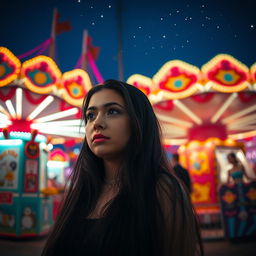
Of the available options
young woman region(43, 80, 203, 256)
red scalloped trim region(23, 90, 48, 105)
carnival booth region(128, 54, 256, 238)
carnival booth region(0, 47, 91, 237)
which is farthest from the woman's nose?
red scalloped trim region(23, 90, 48, 105)

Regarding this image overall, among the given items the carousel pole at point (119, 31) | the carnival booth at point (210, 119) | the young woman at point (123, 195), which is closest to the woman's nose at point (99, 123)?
the young woman at point (123, 195)

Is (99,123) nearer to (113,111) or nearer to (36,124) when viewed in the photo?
(113,111)

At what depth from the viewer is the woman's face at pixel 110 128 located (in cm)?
86

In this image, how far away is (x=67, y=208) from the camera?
94 centimetres

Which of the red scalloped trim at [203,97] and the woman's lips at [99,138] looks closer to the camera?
the woman's lips at [99,138]

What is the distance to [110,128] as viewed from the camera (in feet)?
2.83

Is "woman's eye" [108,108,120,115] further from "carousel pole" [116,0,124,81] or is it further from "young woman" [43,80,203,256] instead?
"carousel pole" [116,0,124,81]

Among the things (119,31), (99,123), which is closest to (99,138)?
(99,123)

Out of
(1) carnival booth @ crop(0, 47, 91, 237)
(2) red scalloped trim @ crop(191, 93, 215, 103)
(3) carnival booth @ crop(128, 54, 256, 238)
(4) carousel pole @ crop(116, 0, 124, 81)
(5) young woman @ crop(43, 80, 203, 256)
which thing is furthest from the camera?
(2) red scalloped trim @ crop(191, 93, 215, 103)

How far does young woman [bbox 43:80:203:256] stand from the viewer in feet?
2.30

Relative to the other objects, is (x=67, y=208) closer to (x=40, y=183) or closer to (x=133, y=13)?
(x=133, y=13)

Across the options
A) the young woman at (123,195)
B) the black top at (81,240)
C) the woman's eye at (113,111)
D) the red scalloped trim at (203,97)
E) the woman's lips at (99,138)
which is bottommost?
the black top at (81,240)

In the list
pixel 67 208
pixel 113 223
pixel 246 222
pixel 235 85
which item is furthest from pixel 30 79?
pixel 246 222

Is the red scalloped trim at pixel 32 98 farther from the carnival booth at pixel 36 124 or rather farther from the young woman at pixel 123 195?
the young woman at pixel 123 195
